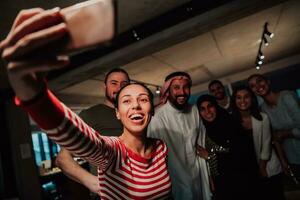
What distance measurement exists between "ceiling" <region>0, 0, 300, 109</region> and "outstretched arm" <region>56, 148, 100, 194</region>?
2.26m

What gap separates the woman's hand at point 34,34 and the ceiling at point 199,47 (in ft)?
9.07

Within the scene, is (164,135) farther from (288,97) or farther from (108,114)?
(288,97)

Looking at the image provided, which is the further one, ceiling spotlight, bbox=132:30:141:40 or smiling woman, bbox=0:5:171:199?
ceiling spotlight, bbox=132:30:141:40

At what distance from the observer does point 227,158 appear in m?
2.63

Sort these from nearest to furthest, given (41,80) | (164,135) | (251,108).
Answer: (41,80)
(164,135)
(251,108)

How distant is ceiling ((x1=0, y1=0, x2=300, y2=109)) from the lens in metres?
3.54

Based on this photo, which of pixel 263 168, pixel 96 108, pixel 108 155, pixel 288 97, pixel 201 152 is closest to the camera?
pixel 108 155

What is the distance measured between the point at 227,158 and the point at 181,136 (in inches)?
26.6

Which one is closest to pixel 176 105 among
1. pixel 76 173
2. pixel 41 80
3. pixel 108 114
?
pixel 108 114

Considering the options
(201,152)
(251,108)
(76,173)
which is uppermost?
(251,108)

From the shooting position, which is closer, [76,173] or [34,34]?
[34,34]

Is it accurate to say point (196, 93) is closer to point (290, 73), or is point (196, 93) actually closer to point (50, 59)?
point (290, 73)

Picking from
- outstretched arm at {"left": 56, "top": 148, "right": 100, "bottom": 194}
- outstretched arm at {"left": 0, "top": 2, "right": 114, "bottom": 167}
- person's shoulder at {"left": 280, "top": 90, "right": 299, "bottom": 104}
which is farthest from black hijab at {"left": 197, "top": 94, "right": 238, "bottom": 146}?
outstretched arm at {"left": 0, "top": 2, "right": 114, "bottom": 167}

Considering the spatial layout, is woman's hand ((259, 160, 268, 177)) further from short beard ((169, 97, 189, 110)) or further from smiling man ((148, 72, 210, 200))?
short beard ((169, 97, 189, 110))
